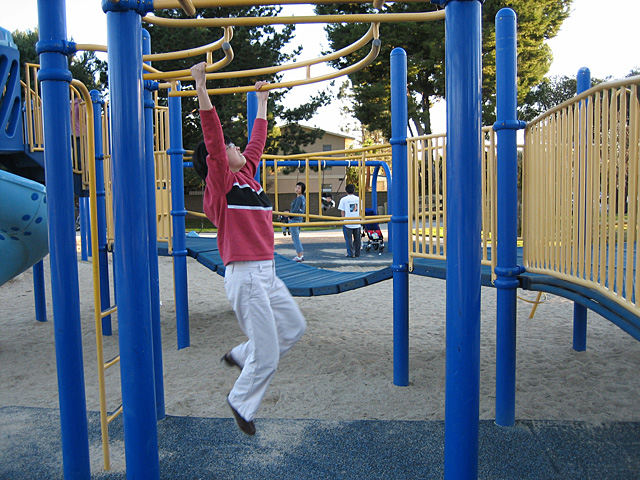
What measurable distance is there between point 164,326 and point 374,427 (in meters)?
3.65

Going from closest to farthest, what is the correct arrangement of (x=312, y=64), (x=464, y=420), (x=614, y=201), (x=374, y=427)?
(x=464, y=420)
(x=614, y=201)
(x=374, y=427)
(x=312, y=64)

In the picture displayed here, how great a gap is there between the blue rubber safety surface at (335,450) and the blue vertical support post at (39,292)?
10.8ft

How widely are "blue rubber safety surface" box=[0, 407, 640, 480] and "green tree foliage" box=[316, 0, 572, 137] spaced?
20.7 meters

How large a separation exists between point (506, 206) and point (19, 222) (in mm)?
3931

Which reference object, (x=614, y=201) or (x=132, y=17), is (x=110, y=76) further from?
(x=614, y=201)

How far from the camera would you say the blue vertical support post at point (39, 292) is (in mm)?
6295

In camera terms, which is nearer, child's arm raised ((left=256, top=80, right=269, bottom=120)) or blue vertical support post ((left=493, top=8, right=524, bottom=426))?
blue vertical support post ((left=493, top=8, right=524, bottom=426))

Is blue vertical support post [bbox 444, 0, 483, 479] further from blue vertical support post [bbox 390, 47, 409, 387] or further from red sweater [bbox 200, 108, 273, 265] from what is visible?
blue vertical support post [bbox 390, 47, 409, 387]

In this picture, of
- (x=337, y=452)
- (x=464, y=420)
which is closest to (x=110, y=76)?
(x=464, y=420)

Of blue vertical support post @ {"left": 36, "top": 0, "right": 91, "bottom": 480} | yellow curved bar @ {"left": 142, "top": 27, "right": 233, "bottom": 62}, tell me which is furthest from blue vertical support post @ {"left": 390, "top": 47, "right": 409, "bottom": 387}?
blue vertical support post @ {"left": 36, "top": 0, "right": 91, "bottom": 480}

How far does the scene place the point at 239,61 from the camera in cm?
2069

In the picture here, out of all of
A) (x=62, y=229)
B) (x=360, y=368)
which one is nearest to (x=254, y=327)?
(x=62, y=229)

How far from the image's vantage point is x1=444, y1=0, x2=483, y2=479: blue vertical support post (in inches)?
66.6

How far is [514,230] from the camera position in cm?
320
